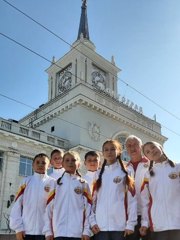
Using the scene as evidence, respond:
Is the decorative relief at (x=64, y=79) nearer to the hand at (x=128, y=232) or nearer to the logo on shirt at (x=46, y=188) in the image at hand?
the logo on shirt at (x=46, y=188)

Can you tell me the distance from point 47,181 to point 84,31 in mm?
31924

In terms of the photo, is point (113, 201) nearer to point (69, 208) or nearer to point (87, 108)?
point (69, 208)

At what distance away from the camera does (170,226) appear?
3676 millimetres

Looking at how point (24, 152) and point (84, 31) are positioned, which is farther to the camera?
point (84, 31)

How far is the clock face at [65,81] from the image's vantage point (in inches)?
1168

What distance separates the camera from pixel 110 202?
3900 mm

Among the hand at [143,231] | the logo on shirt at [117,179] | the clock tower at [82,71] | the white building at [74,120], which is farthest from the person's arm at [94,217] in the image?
the clock tower at [82,71]

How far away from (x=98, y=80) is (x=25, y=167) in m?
12.5

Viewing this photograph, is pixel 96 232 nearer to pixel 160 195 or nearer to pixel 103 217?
pixel 103 217

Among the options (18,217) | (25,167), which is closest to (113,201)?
(18,217)

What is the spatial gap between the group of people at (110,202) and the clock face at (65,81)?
25.2m

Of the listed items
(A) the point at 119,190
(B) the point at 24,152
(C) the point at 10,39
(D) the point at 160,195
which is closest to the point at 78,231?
(A) the point at 119,190

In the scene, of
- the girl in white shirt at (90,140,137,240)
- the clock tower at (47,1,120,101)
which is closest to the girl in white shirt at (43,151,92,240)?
the girl in white shirt at (90,140,137,240)

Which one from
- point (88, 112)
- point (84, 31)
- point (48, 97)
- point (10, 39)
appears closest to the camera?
point (10, 39)
